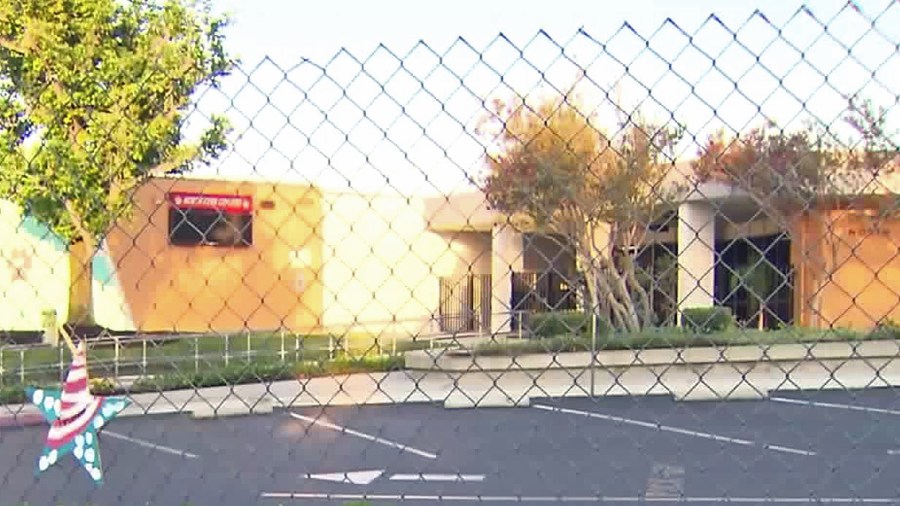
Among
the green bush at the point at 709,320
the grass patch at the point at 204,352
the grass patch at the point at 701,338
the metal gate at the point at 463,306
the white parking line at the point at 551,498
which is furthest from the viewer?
the white parking line at the point at 551,498

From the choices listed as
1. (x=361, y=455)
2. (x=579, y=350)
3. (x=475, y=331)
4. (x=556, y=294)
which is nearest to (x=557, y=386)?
(x=579, y=350)

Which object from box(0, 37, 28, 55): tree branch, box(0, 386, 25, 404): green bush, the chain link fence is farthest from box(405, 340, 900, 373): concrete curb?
box(0, 37, 28, 55): tree branch

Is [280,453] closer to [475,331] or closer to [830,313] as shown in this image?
[475,331]

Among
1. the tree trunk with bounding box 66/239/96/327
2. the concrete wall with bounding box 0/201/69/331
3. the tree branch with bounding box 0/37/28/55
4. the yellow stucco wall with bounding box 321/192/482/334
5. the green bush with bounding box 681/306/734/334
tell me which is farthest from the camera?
the tree branch with bounding box 0/37/28/55

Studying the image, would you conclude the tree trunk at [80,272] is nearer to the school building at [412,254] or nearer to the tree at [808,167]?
the school building at [412,254]

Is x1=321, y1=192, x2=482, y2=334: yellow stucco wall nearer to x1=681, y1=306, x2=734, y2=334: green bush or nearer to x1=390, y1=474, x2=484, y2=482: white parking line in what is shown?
x1=681, y1=306, x2=734, y2=334: green bush

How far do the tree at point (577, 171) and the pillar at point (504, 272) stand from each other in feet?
0.72

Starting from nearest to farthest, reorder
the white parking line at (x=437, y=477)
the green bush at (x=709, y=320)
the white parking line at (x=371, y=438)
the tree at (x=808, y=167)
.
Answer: the tree at (x=808, y=167)
the green bush at (x=709, y=320)
the white parking line at (x=437, y=477)
the white parking line at (x=371, y=438)

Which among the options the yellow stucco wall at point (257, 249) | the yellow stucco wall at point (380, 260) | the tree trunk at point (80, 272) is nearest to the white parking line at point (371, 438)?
the tree trunk at point (80, 272)

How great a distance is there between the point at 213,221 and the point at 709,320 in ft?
→ 12.2

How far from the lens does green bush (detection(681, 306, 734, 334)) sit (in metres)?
5.06

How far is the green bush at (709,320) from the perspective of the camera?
5.06 m

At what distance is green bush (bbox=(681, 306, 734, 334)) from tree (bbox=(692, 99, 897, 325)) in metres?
0.78

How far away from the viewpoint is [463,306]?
5027mm
